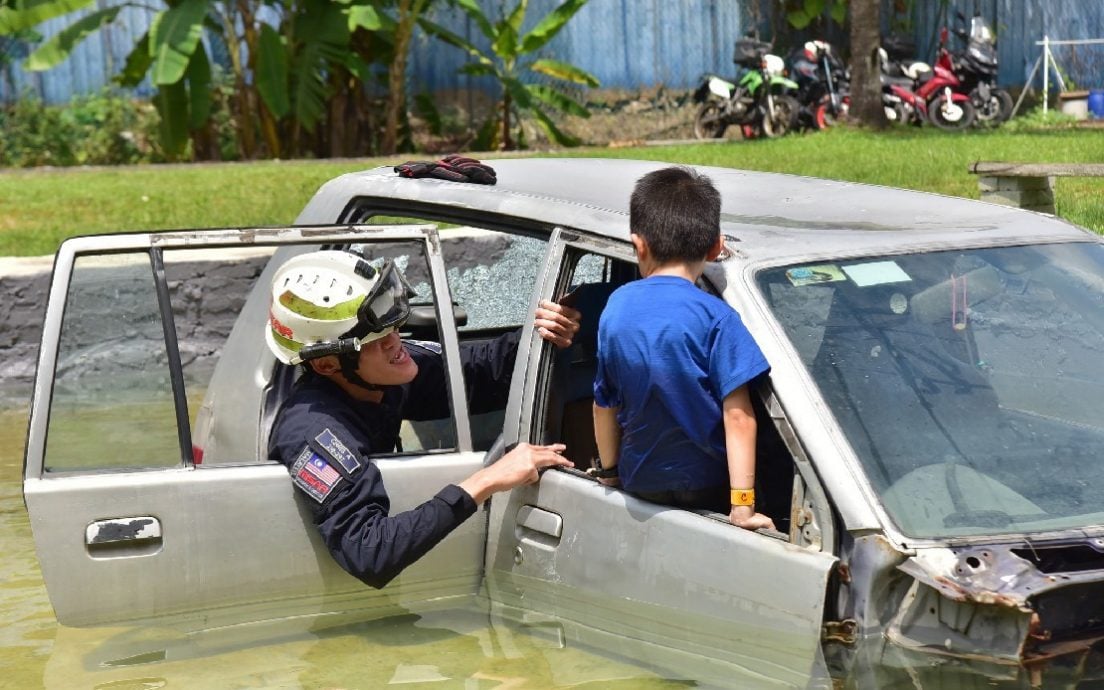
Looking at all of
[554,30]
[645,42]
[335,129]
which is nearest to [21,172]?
[335,129]

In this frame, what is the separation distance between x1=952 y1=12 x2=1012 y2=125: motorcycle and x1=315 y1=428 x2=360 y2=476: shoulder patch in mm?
15084

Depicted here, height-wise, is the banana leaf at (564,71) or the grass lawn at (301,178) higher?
the banana leaf at (564,71)

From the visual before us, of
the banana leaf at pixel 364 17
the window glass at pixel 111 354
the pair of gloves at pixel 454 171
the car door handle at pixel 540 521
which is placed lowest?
the window glass at pixel 111 354

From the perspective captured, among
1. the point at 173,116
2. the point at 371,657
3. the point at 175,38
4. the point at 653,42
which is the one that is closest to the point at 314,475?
the point at 371,657

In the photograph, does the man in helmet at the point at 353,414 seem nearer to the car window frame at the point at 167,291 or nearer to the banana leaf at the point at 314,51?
the car window frame at the point at 167,291

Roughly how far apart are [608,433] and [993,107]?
15.2m

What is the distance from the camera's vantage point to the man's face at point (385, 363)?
13.1ft

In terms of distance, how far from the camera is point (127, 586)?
389 cm

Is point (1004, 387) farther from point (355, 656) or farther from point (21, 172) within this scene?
point (21, 172)

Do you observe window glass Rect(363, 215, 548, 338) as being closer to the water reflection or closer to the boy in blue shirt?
the water reflection

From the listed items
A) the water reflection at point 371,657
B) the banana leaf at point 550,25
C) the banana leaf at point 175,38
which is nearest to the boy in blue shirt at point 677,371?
the water reflection at point 371,657

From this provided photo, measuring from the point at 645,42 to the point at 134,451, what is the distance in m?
12.8

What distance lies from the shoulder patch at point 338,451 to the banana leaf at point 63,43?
12.4 meters

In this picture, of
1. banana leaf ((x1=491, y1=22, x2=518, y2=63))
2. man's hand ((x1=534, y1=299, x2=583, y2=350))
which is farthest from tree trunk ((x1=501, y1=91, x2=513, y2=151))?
man's hand ((x1=534, y1=299, x2=583, y2=350))
